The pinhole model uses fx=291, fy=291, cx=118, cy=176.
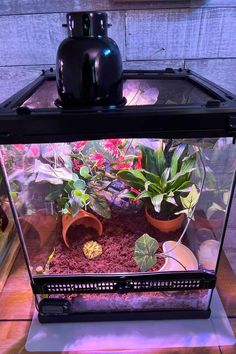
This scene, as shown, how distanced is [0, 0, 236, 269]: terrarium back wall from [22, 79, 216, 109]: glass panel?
0.62 ft

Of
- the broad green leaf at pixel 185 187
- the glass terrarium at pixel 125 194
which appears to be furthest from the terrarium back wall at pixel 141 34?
the broad green leaf at pixel 185 187

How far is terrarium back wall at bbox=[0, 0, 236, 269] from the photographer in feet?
2.81

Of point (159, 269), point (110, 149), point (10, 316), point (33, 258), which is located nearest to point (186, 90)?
point (110, 149)

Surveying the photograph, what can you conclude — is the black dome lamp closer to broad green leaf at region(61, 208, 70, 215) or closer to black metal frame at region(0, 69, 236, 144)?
black metal frame at region(0, 69, 236, 144)

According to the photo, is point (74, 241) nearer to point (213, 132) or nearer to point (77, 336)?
point (77, 336)

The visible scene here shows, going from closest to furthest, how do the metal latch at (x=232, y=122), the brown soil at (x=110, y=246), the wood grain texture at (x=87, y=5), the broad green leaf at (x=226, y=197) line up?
1. the metal latch at (x=232, y=122)
2. the broad green leaf at (x=226, y=197)
3. the brown soil at (x=110, y=246)
4. the wood grain texture at (x=87, y=5)

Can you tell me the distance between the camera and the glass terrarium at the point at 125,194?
0.50m

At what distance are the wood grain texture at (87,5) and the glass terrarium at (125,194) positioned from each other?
0.23 metres

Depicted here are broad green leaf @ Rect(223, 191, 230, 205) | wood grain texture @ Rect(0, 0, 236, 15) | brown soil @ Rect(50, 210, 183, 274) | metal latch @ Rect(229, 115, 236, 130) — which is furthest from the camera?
wood grain texture @ Rect(0, 0, 236, 15)

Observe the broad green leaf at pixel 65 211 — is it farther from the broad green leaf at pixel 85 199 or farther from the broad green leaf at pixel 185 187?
the broad green leaf at pixel 185 187

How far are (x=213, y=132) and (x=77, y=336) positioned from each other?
556 mm

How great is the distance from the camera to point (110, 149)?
0.58 metres

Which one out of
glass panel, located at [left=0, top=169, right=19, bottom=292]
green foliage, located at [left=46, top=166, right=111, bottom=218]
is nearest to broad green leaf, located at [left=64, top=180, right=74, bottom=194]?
green foliage, located at [left=46, top=166, right=111, bottom=218]

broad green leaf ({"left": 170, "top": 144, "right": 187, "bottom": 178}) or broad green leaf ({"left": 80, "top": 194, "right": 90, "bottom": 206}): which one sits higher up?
broad green leaf ({"left": 170, "top": 144, "right": 187, "bottom": 178})
